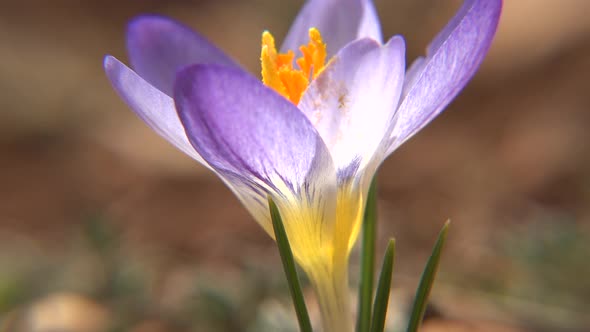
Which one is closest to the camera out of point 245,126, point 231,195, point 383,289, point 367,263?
point 245,126

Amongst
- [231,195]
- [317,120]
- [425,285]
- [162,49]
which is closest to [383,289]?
[425,285]

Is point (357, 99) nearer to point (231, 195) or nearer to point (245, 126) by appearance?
point (245, 126)

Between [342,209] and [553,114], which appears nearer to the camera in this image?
[342,209]

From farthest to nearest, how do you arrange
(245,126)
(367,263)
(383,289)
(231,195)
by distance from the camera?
(231,195)
(367,263)
(383,289)
(245,126)

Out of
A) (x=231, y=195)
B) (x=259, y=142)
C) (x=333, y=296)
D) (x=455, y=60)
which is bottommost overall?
(x=231, y=195)

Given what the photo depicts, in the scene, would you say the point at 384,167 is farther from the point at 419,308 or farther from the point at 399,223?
the point at 419,308

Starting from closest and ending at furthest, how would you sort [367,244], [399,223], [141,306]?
[367,244]
[141,306]
[399,223]

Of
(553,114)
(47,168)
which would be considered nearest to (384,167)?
(553,114)
